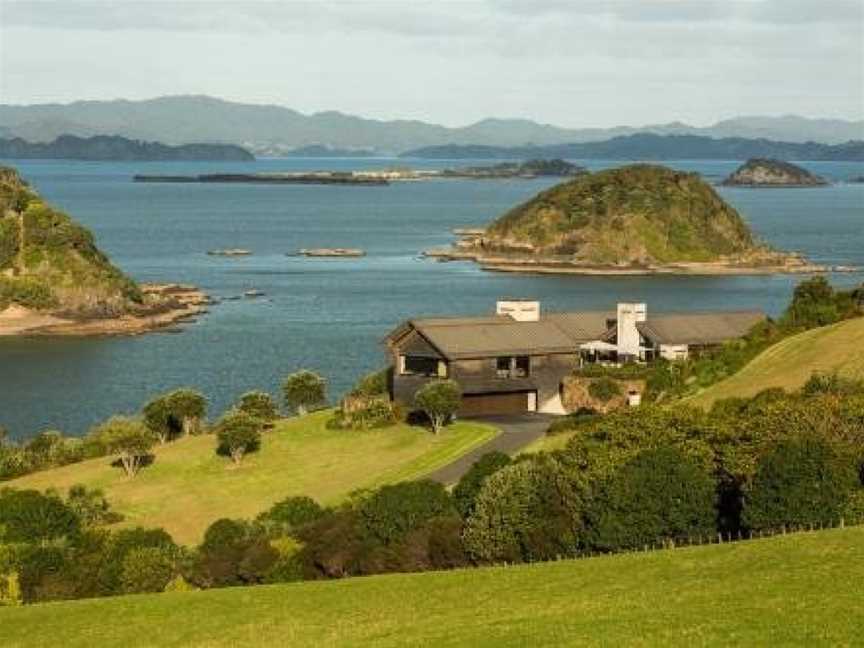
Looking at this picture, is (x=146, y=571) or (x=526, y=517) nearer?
(x=526, y=517)

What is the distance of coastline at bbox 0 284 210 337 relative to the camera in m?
126

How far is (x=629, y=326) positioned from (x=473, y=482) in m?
26.1

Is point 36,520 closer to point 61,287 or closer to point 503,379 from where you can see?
point 503,379

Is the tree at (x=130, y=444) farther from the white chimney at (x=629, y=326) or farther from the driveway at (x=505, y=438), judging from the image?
the white chimney at (x=629, y=326)

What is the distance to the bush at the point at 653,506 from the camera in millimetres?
31484

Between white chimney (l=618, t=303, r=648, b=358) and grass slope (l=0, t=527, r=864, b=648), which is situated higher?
grass slope (l=0, t=527, r=864, b=648)

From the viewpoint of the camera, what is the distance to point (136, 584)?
1308 inches

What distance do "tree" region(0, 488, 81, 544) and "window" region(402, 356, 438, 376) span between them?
18.8 meters

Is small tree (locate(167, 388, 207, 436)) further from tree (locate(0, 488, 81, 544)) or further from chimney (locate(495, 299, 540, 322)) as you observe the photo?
tree (locate(0, 488, 81, 544))

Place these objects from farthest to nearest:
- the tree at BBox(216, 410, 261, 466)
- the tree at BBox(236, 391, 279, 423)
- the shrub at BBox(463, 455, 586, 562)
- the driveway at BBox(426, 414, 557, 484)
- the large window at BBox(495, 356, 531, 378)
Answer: the tree at BBox(236, 391, 279, 423), the large window at BBox(495, 356, 531, 378), the tree at BBox(216, 410, 261, 466), the driveway at BBox(426, 414, 557, 484), the shrub at BBox(463, 455, 586, 562)

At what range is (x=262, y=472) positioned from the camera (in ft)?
158

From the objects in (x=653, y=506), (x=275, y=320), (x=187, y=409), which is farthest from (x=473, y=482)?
(x=275, y=320)

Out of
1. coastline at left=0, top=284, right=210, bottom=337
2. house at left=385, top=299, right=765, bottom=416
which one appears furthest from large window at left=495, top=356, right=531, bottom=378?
coastline at left=0, top=284, right=210, bottom=337

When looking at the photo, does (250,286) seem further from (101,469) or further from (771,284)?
(101,469)
